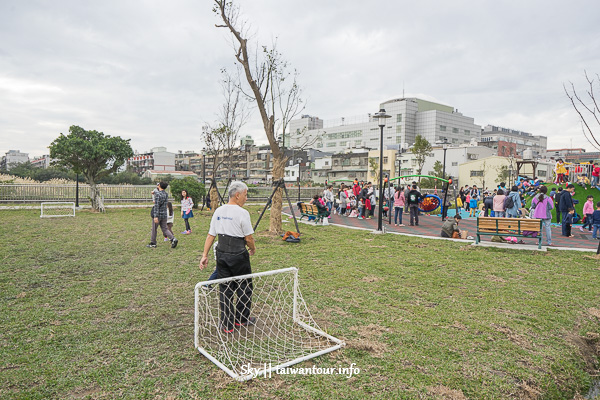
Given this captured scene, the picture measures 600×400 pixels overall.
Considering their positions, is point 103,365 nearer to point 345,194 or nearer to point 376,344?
point 376,344

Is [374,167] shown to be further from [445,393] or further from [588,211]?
[445,393]

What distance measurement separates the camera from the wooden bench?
929 centimetres

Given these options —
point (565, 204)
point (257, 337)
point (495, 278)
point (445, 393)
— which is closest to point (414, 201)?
point (565, 204)

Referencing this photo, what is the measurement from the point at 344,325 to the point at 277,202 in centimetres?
744

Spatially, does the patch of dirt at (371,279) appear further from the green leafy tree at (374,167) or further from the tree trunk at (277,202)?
the green leafy tree at (374,167)

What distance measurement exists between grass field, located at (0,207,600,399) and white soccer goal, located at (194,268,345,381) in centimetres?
15

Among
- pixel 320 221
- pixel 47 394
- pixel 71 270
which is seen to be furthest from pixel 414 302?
pixel 320 221

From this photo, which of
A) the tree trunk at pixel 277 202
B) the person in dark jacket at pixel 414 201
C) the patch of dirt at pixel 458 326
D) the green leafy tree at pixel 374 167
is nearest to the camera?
the patch of dirt at pixel 458 326

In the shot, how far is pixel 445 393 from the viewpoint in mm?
3125

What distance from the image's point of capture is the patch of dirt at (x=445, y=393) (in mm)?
3076

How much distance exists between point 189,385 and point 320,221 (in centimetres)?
1270

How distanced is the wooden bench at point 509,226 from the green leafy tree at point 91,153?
17.7 m

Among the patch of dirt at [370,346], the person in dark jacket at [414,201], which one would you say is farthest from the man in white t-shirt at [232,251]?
the person in dark jacket at [414,201]

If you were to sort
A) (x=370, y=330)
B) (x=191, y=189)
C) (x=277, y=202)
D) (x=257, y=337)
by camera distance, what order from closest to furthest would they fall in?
(x=257, y=337) < (x=370, y=330) < (x=277, y=202) < (x=191, y=189)
